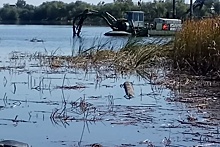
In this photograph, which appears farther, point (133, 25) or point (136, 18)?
point (136, 18)

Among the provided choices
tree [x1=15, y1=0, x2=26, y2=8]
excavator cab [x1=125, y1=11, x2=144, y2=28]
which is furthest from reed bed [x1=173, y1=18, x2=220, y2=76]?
tree [x1=15, y1=0, x2=26, y2=8]

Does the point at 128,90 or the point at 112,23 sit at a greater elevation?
the point at 128,90

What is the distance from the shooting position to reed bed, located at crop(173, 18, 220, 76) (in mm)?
14383

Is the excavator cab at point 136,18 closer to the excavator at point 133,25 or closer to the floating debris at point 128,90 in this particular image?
the excavator at point 133,25

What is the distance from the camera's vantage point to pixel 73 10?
95375mm

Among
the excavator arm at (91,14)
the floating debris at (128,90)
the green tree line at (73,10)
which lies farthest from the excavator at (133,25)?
the floating debris at (128,90)

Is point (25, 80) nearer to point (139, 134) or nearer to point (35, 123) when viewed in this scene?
point (35, 123)

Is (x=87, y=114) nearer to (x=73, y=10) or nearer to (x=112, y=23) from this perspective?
(x=112, y=23)

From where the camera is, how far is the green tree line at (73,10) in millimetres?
74875

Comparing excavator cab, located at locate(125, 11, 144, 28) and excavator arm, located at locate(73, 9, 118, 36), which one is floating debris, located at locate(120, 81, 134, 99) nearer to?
excavator arm, located at locate(73, 9, 118, 36)

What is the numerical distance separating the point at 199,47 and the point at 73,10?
81.2 m

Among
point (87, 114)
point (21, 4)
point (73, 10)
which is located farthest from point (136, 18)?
point (21, 4)

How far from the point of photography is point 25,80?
14.3 metres

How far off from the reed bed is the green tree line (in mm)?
Answer: 44195
